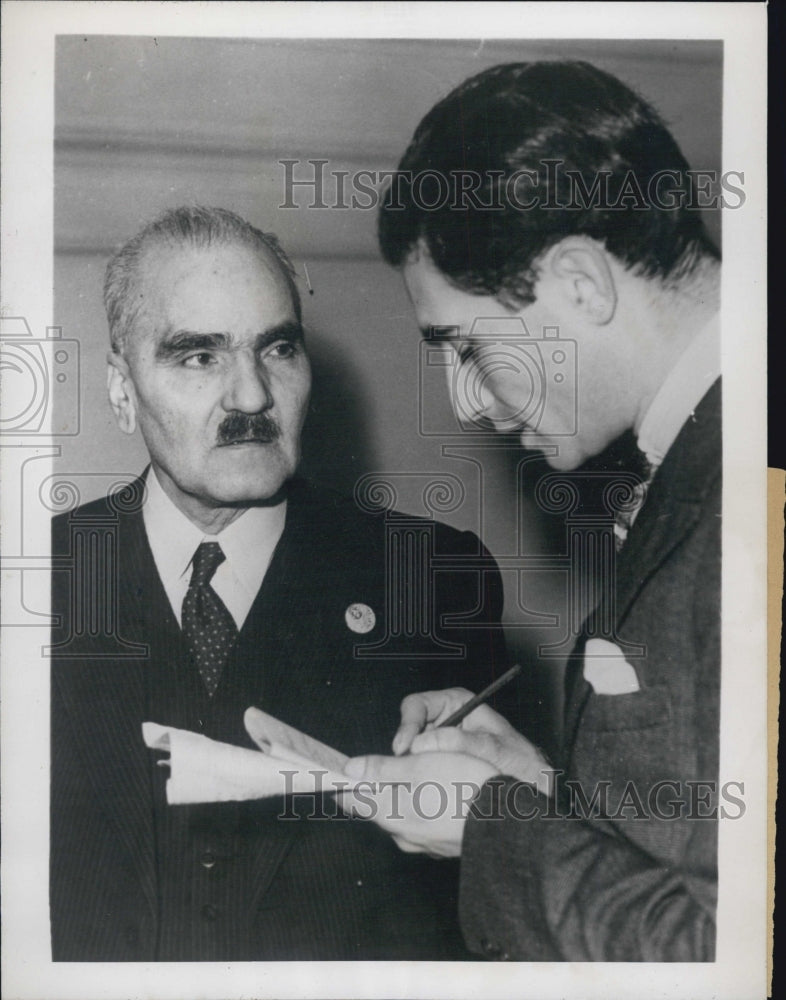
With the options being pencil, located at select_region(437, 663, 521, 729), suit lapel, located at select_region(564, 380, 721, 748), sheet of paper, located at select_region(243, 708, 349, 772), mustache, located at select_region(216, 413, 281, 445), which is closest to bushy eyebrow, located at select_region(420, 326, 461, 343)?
mustache, located at select_region(216, 413, 281, 445)

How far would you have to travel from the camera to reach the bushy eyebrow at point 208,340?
1.59 metres

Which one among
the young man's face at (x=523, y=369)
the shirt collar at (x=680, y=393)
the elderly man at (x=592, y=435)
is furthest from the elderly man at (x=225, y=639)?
the shirt collar at (x=680, y=393)

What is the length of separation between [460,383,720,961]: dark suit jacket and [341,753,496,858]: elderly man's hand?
1.4 inches

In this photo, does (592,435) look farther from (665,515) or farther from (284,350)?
(284,350)

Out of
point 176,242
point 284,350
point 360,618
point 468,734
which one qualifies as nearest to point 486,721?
point 468,734

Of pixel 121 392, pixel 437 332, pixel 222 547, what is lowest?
pixel 222 547

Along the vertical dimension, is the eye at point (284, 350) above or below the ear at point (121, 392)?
above

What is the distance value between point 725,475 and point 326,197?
0.83 meters

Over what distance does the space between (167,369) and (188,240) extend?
22 centimetres

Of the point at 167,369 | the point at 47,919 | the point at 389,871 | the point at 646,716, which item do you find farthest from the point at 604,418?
the point at 47,919

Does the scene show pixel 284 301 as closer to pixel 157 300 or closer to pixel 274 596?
pixel 157 300

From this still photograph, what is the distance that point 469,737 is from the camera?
1.61m

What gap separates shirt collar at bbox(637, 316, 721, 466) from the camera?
5.37ft
